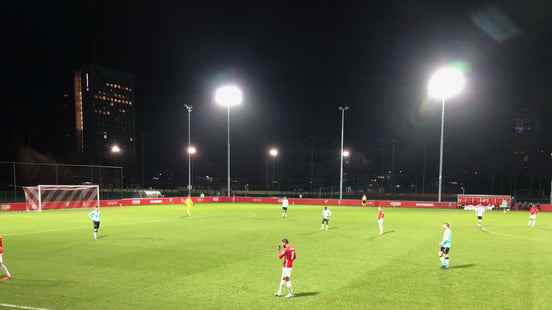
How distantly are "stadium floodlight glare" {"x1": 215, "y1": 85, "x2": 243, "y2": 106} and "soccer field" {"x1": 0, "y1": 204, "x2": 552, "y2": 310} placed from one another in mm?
35843

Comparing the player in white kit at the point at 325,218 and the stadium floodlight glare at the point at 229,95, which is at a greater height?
the stadium floodlight glare at the point at 229,95

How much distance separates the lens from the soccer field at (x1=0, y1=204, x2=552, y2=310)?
38.8ft

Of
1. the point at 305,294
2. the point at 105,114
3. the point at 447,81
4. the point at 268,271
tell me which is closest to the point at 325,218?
the point at 268,271

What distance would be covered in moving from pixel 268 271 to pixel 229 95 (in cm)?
4707

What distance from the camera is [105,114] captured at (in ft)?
437

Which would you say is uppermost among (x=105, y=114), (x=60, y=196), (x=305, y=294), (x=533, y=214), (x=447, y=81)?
(x=105, y=114)

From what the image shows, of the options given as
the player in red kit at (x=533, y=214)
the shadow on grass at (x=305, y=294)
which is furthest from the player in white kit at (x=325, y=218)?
the shadow on grass at (x=305, y=294)

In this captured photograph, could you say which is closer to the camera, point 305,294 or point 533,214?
point 305,294

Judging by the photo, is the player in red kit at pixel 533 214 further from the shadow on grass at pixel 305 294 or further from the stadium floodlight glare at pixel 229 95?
the stadium floodlight glare at pixel 229 95

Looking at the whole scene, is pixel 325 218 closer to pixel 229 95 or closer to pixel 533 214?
pixel 533 214

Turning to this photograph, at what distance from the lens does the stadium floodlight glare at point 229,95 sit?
2377 inches

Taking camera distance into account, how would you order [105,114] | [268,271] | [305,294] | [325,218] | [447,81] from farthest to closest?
1. [105,114]
2. [447,81]
3. [325,218]
4. [268,271]
5. [305,294]

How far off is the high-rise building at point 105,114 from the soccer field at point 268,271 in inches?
3600

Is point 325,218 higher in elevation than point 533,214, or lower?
lower
